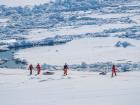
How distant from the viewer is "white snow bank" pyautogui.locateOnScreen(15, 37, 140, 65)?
92.5 ft

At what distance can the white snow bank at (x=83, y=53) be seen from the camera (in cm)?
2818

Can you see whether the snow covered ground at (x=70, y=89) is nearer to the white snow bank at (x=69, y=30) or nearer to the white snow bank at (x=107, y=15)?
the white snow bank at (x=69, y=30)

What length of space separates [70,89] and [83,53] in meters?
14.8

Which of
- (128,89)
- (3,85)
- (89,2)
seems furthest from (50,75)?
(89,2)

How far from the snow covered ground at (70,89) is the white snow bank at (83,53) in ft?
26.2

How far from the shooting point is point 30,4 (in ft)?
191

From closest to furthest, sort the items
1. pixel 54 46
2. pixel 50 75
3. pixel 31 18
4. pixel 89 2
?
pixel 50 75 < pixel 54 46 < pixel 31 18 < pixel 89 2

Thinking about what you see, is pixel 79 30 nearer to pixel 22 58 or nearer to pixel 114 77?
pixel 22 58

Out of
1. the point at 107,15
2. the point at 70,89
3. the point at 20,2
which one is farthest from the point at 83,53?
the point at 20,2

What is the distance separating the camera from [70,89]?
627 inches

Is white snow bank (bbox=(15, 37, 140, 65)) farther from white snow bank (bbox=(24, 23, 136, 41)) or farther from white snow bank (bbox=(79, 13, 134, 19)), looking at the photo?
white snow bank (bbox=(79, 13, 134, 19))

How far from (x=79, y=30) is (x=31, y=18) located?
35.4 feet

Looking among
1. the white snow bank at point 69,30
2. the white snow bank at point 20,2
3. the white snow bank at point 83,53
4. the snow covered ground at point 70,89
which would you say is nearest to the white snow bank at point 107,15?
the white snow bank at point 69,30

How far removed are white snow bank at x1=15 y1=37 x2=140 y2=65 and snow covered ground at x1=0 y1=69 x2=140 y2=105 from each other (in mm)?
7979
